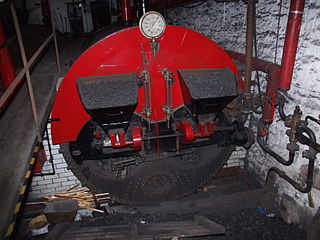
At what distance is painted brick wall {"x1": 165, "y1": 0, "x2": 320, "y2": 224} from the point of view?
2572 mm

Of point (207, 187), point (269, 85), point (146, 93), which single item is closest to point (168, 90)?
point (146, 93)

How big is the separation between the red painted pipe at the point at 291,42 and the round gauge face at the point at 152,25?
1.34 m

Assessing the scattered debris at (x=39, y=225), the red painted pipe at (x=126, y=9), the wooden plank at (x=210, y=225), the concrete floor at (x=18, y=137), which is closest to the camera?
the concrete floor at (x=18, y=137)

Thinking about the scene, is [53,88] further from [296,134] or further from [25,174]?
[296,134]

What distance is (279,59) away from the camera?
9.87ft

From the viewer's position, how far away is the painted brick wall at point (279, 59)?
8.44 ft

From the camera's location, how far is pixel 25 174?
1.88 m

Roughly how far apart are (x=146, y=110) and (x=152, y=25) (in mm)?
907

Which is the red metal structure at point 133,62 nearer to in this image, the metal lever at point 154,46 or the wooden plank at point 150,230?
the metal lever at point 154,46

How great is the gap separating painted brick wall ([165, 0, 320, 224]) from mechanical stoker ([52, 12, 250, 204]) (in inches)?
23.9

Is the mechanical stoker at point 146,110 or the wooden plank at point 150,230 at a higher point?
the mechanical stoker at point 146,110

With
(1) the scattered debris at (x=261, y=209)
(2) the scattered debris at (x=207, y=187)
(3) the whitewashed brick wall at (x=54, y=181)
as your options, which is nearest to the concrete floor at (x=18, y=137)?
(3) the whitewashed brick wall at (x=54, y=181)

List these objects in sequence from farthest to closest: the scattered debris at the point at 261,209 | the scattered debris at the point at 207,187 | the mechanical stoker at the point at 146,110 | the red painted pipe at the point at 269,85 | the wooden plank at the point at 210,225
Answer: the scattered debris at the point at 207,187, the scattered debris at the point at 261,209, the wooden plank at the point at 210,225, the red painted pipe at the point at 269,85, the mechanical stoker at the point at 146,110

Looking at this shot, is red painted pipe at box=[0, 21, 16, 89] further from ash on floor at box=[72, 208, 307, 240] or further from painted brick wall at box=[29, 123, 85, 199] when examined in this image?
ash on floor at box=[72, 208, 307, 240]
